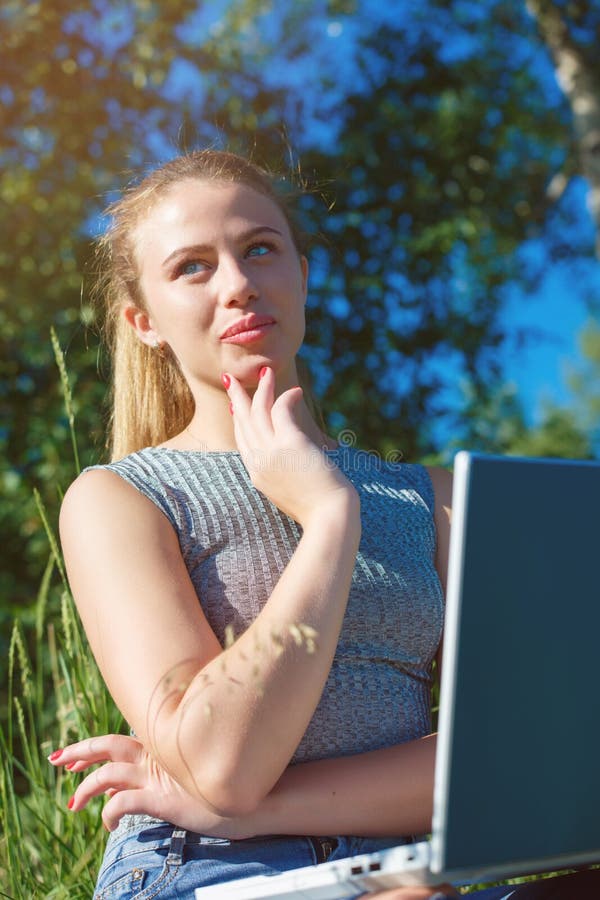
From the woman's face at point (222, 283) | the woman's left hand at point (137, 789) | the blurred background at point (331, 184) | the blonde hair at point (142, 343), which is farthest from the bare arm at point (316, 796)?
the blurred background at point (331, 184)

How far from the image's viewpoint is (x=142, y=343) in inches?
80.2

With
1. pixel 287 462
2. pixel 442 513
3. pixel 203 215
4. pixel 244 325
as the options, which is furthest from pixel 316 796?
pixel 203 215

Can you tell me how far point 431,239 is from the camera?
4.59 meters

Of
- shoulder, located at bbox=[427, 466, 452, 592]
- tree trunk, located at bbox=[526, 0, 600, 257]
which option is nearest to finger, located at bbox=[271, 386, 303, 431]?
shoulder, located at bbox=[427, 466, 452, 592]

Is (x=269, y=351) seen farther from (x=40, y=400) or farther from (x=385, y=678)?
(x=40, y=400)

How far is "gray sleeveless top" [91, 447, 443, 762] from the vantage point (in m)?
1.42

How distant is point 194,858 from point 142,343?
1127 mm

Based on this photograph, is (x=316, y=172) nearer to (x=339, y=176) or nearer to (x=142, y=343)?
(x=339, y=176)

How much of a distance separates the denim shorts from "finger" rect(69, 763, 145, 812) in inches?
2.6

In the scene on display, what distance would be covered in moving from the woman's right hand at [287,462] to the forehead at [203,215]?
1.29 ft

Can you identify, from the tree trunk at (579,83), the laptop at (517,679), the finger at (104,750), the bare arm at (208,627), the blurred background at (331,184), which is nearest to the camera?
the laptop at (517,679)

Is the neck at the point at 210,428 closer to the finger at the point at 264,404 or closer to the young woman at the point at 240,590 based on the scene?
the young woman at the point at 240,590

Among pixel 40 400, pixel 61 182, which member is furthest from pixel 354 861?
pixel 61 182

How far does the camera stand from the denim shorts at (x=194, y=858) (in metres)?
1.23
